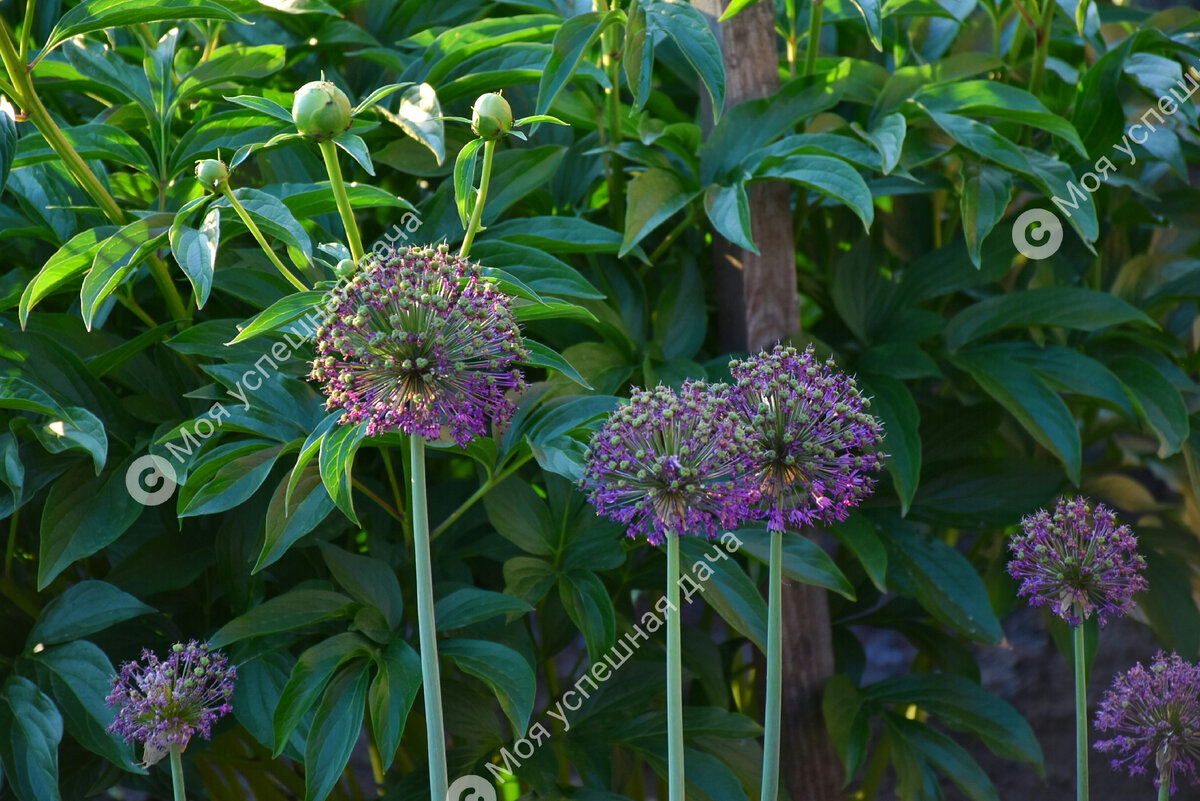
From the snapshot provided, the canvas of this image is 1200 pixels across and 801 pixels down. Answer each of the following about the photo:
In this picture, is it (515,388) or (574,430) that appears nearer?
(515,388)

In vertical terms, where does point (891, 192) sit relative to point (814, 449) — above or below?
above

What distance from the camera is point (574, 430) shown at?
2.93ft

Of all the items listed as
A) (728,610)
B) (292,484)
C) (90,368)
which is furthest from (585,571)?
(90,368)

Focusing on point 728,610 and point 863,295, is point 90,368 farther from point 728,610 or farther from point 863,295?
point 863,295

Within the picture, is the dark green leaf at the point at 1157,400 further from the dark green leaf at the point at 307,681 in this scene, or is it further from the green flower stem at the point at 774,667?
the dark green leaf at the point at 307,681

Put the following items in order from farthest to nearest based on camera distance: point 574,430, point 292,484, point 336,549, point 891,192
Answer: point 891,192 → point 336,549 → point 574,430 → point 292,484

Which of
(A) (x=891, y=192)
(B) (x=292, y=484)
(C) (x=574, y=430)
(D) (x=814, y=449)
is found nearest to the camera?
(D) (x=814, y=449)

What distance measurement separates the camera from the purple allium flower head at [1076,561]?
0.76 meters

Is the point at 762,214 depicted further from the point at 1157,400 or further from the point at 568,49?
the point at 1157,400

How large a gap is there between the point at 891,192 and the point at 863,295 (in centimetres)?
13

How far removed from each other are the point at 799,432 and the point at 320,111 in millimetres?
369

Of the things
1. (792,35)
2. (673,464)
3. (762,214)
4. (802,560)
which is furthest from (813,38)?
(673,464)

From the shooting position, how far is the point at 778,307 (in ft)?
4.22

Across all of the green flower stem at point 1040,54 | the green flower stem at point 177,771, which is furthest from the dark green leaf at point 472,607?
the green flower stem at point 1040,54
